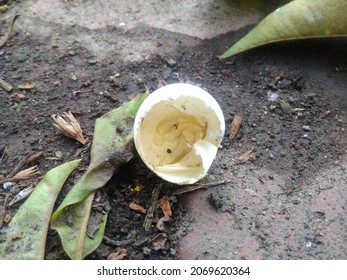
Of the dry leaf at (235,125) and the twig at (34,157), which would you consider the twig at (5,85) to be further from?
the dry leaf at (235,125)

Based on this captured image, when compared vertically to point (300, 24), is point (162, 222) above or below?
below

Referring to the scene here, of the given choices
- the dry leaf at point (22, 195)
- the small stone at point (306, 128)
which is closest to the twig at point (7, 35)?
the dry leaf at point (22, 195)

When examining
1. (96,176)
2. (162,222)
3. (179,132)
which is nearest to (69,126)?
(96,176)

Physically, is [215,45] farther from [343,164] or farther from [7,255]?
[7,255]

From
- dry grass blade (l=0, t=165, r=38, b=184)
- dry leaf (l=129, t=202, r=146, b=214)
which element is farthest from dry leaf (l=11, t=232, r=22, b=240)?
dry leaf (l=129, t=202, r=146, b=214)

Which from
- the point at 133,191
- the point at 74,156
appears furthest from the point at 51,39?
the point at 133,191

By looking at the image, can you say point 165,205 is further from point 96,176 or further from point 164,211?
point 96,176
